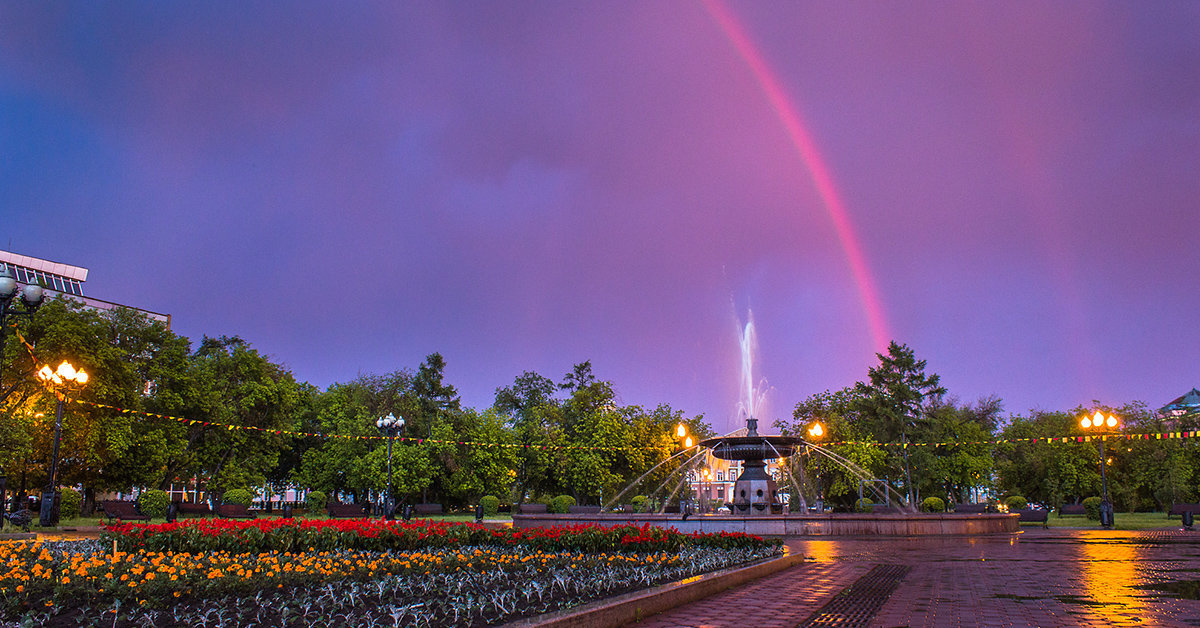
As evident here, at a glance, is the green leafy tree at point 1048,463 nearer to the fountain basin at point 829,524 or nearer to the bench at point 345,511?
the fountain basin at point 829,524

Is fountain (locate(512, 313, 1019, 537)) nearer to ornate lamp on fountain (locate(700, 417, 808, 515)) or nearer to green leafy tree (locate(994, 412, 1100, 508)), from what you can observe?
ornate lamp on fountain (locate(700, 417, 808, 515))

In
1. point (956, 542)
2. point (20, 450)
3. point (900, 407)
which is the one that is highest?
point (900, 407)

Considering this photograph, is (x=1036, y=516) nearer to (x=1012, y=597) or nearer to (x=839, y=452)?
(x=839, y=452)

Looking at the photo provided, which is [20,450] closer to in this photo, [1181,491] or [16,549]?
[16,549]

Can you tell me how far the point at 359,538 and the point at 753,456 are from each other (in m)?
15.0

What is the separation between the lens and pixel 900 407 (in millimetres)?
52625

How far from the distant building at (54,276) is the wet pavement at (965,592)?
72071 mm

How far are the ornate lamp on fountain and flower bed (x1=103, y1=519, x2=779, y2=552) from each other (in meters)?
10.4

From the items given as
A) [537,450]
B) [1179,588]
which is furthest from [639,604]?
[537,450]

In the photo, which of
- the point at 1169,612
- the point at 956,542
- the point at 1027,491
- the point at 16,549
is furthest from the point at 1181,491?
the point at 16,549

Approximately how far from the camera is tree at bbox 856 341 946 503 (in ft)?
169

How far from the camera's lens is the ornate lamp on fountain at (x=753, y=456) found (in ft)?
75.5

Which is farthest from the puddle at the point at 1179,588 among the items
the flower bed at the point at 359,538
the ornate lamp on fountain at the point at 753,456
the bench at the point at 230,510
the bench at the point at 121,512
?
the bench at the point at 230,510

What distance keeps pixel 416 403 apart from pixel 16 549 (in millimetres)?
50329
